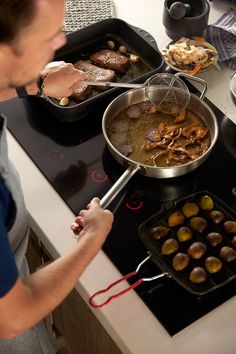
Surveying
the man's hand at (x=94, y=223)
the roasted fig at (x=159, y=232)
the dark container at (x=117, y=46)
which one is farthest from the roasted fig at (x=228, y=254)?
the dark container at (x=117, y=46)

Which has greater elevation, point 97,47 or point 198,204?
point 97,47

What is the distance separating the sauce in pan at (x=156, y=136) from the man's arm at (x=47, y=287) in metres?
0.28

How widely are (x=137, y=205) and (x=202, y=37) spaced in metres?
0.57

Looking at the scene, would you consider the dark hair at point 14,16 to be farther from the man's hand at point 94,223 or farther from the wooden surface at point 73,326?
the wooden surface at point 73,326

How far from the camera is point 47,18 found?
59 centimetres

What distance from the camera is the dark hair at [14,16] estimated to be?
538 millimetres

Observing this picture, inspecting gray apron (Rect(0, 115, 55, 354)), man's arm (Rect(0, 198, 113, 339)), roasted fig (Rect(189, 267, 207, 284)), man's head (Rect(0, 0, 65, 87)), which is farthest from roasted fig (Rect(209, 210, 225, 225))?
man's head (Rect(0, 0, 65, 87))

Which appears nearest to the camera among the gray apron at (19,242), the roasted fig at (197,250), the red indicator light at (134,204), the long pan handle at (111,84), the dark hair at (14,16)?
the dark hair at (14,16)

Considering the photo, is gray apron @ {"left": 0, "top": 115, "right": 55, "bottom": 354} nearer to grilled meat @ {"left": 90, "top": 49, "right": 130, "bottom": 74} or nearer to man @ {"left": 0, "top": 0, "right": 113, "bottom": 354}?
man @ {"left": 0, "top": 0, "right": 113, "bottom": 354}

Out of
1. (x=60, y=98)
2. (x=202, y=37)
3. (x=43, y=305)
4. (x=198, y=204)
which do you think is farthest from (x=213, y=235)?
(x=202, y=37)

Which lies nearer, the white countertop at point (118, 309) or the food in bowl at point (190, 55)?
the white countertop at point (118, 309)

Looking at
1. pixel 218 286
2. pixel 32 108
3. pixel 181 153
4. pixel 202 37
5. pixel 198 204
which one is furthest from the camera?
pixel 202 37

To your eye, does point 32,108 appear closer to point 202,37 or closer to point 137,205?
point 137,205

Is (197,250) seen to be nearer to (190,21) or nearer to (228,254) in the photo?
(228,254)
